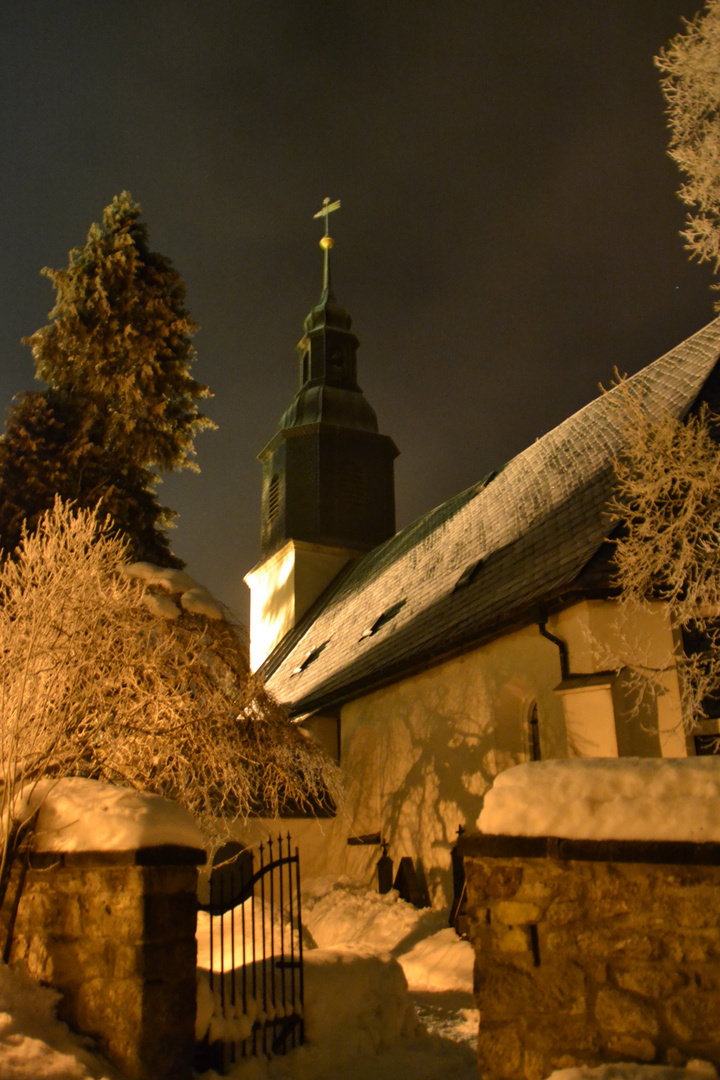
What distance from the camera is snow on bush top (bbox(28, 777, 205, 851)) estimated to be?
17.0 ft

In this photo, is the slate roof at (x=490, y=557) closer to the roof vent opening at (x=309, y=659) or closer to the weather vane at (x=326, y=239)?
the roof vent opening at (x=309, y=659)

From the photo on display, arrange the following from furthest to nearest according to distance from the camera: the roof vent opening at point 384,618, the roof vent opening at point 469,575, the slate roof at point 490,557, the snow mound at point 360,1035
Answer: the roof vent opening at point 384,618 → the roof vent opening at point 469,575 → the slate roof at point 490,557 → the snow mound at point 360,1035

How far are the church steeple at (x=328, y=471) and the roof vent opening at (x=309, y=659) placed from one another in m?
5.08

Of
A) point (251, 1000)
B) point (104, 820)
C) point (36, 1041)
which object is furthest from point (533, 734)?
point (36, 1041)

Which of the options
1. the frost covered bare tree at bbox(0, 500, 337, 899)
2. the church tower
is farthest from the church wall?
the church tower

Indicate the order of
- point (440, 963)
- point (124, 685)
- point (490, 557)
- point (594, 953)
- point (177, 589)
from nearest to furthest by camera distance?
point (594, 953) → point (124, 685) → point (177, 589) → point (440, 963) → point (490, 557)

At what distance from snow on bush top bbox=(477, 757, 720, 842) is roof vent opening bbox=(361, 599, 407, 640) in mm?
12149

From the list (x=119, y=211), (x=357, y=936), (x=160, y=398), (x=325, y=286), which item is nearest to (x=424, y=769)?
(x=357, y=936)

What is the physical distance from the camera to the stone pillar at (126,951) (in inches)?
193

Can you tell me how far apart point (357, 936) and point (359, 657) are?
17.8ft

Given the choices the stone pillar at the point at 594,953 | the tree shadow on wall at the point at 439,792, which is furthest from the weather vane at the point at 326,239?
the stone pillar at the point at 594,953

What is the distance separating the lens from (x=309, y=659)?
2016cm

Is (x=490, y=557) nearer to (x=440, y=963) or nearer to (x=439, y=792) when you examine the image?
(x=439, y=792)

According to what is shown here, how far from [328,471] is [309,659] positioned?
269 inches
